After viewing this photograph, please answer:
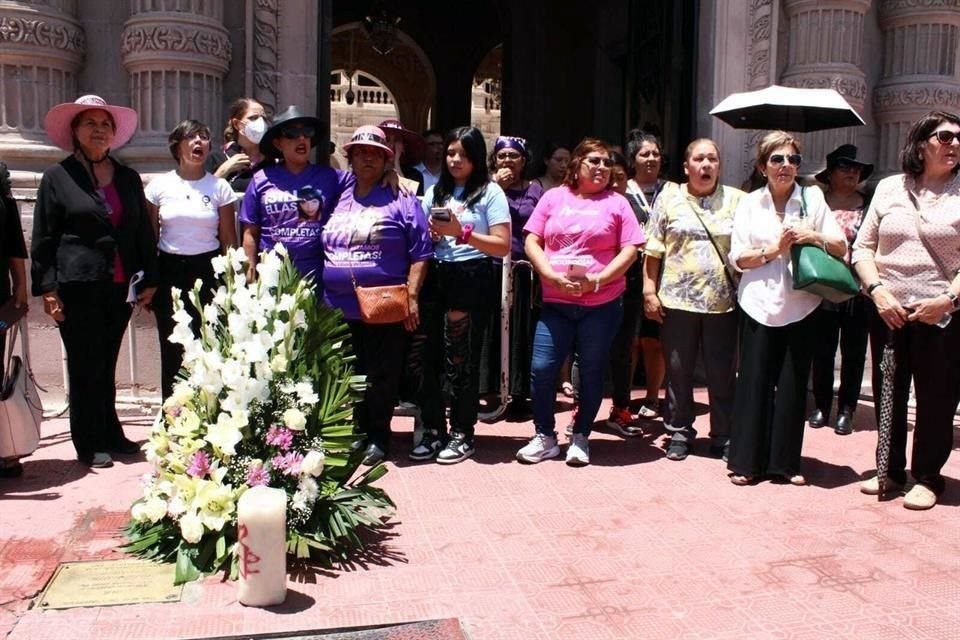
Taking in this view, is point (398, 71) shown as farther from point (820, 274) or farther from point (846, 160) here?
point (820, 274)

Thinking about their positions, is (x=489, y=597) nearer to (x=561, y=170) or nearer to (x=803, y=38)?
(x=561, y=170)

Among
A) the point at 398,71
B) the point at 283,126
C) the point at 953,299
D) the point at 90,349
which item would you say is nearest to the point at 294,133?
the point at 283,126

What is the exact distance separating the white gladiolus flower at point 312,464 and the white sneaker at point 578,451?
6.45 feet

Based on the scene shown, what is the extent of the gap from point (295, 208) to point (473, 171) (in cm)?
104

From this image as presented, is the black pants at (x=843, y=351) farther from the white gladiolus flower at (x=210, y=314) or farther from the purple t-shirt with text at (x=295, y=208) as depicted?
the white gladiolus flower at (x=210, y=314)

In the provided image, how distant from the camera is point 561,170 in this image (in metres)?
7.19

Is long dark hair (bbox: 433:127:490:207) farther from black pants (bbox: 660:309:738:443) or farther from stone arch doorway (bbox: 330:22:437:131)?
stone arch doorway (bbox: 330:22:437:131)

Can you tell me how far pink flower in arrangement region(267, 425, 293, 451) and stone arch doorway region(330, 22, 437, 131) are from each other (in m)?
18.2

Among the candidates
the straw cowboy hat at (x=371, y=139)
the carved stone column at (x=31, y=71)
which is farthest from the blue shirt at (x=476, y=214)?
the carved stone column at (x=31, y=71)

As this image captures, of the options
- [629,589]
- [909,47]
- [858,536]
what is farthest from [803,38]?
[629,589]

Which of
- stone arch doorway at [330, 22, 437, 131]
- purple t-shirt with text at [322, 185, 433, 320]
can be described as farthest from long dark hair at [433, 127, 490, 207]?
stone arch doorway at [330, 22, 437, 131]

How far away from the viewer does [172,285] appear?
537 cm

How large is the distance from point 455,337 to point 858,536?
7.79ft

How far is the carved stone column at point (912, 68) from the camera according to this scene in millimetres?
7727
